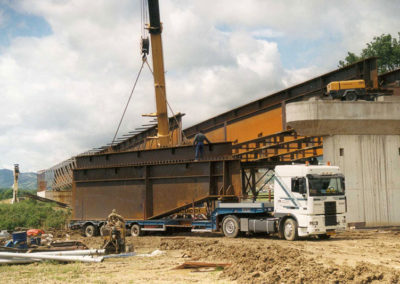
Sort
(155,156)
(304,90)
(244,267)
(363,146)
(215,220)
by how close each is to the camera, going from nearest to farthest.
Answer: (244,267) < (215,220) < (363,146) < (155,156) < (304,90)

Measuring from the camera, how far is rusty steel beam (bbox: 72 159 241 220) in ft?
63.4

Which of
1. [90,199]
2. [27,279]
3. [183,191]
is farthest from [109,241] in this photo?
[90,199]

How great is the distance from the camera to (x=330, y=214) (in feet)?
54.2

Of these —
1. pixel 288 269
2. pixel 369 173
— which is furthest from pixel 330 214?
pixel 288 269

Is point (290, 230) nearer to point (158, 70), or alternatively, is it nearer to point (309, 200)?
point (309, 200)

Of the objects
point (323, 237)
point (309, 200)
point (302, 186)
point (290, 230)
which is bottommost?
point (323, 237)

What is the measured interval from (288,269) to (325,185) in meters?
7.08

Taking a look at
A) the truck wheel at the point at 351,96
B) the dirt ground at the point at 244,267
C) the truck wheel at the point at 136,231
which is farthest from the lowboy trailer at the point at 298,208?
the truck wheel at the point at 351,96

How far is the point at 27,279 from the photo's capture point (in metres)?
10.5

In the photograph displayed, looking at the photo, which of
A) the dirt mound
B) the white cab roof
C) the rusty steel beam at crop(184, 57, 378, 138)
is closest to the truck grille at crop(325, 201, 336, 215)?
the white cab roof

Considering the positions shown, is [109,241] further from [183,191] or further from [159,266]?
[183,191]

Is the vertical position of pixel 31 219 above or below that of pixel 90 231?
above

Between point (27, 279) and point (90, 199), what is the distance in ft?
40.1

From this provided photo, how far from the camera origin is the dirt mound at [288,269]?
30.9 ft
